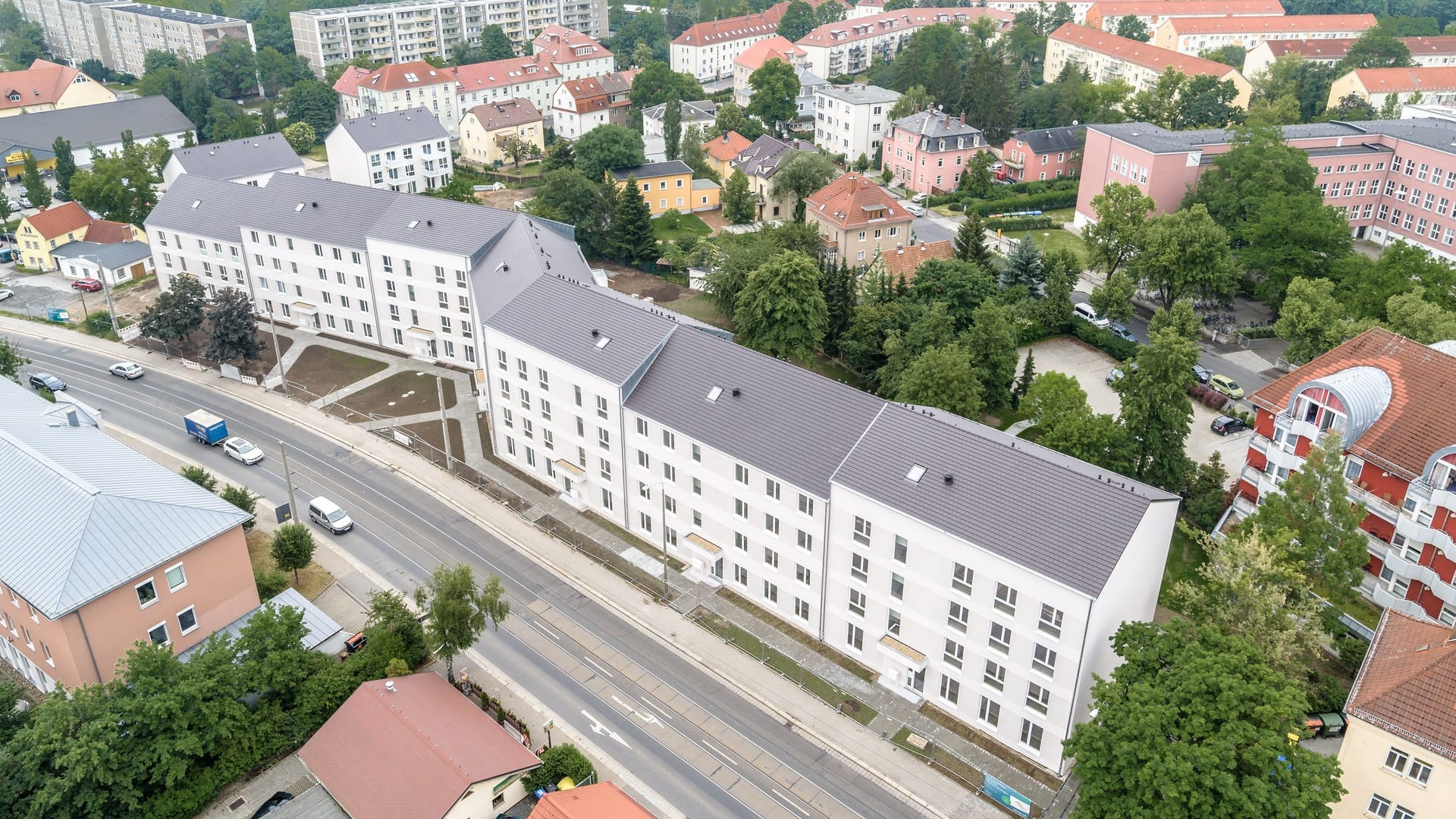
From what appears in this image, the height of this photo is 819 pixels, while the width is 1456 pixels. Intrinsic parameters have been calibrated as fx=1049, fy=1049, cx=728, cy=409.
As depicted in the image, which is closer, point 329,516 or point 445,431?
point 329,516

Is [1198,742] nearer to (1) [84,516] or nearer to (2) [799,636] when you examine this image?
(2) [799,636]

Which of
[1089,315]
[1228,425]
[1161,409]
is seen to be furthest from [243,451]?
[1228,425]

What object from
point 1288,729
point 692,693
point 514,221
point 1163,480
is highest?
point 514,221

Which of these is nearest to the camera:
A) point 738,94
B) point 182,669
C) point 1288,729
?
point 1288,729

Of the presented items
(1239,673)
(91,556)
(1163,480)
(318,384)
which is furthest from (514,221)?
(1239,673)

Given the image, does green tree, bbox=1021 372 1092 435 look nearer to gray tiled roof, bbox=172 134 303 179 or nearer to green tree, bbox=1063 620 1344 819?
green tree, bbox=1063 620 1344 819

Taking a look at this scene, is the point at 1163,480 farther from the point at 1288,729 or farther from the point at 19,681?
the point at 19,681

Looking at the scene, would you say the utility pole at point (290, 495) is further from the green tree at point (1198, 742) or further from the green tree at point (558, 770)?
the green tree at point (1198, 742)

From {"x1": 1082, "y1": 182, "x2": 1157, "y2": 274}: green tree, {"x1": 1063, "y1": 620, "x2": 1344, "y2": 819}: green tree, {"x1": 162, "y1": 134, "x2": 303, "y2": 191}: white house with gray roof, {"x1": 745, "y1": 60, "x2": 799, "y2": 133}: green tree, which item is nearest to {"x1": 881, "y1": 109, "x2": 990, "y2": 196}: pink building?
{"x1": 745, "y1": 60, "x2": 799, "y2": 133}: green tree
